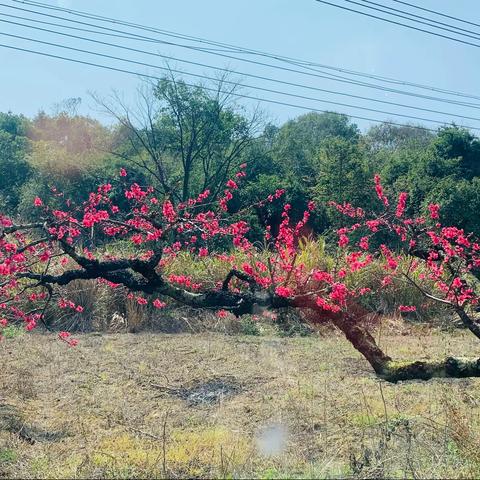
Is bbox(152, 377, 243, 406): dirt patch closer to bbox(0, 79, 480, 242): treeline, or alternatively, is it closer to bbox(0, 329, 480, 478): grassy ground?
bbox(0, 329, 480, 478): grassy ground

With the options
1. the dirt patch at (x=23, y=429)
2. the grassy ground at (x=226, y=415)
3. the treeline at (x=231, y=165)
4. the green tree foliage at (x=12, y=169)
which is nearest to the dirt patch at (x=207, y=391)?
the grassy ground at (x=226, y=415)

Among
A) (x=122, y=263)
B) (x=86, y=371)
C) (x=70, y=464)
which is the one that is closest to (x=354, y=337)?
(x=122, y=263)

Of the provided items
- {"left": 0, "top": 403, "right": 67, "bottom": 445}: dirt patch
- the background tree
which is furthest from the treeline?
{"left": 0, "top": 403, "right": 67, "bottom": 445}: dirt patch

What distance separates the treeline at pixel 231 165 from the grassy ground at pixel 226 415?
36.7 ft

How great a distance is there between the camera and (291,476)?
12.2 ft

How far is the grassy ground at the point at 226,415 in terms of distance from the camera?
158 inches

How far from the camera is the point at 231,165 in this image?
25.3 m

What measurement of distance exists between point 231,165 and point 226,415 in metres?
20.5

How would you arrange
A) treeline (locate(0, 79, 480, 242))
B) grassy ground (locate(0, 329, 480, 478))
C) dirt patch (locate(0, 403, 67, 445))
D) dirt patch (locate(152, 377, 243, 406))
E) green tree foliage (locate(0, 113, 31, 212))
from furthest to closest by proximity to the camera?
green tree foliage (locate(0, 113, 31, 212))
treeline (locate(0, 79, 480, 242))
dirt patch (locate(152, 377, 243, 406))
dirt patch (locate(0, 403, 67, 445))
grassy ground (locate(0, 329, 480, 478))

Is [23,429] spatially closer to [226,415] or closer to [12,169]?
[226,415]

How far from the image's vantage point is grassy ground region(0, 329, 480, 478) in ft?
13.2

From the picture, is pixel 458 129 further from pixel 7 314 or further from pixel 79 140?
pixel 79 140

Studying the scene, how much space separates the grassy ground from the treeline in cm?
1118

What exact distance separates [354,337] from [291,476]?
1.75 meters
